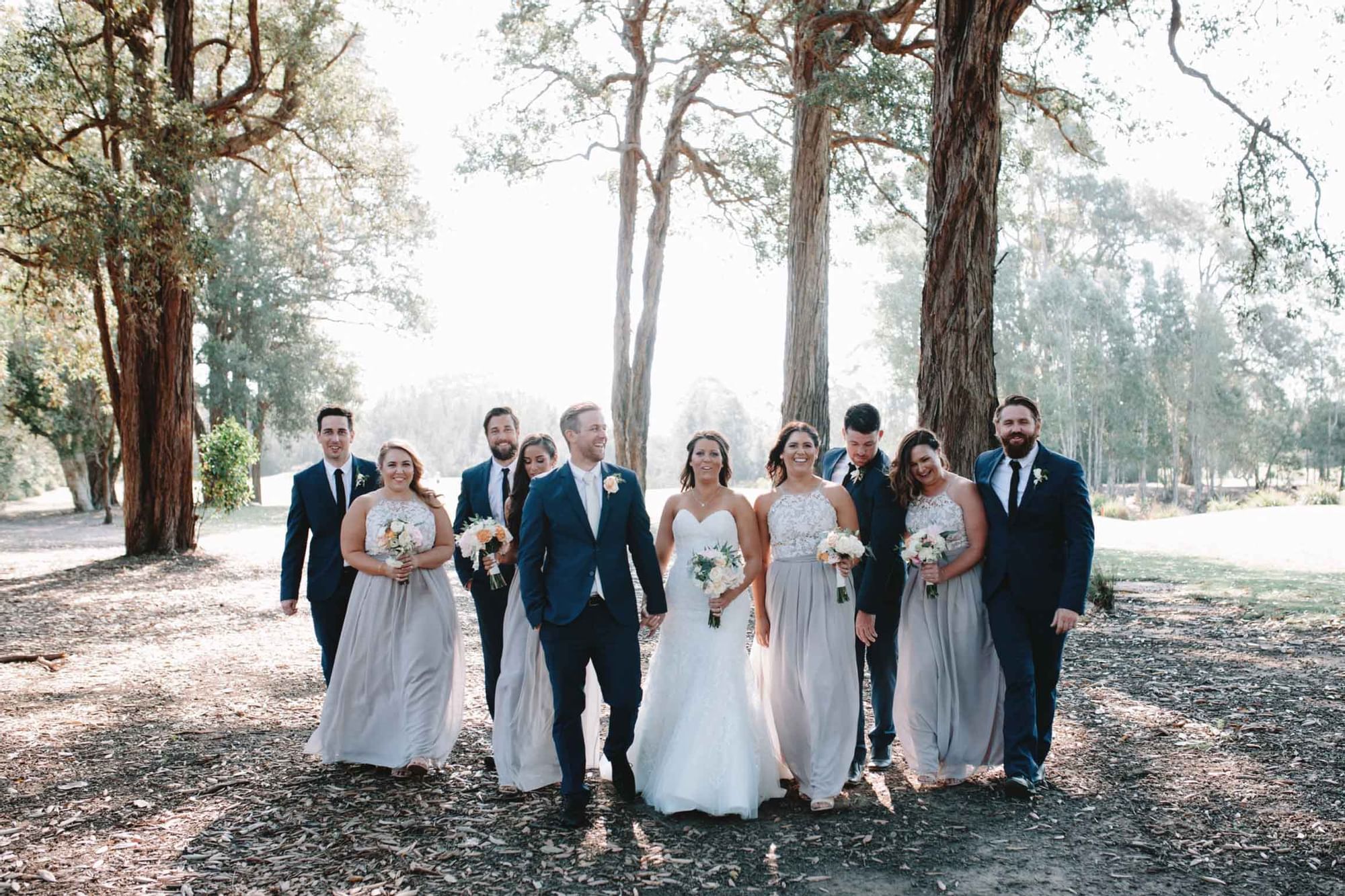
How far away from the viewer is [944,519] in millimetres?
5281

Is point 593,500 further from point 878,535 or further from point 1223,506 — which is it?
point 1223,506

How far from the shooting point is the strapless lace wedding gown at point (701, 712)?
15.6ft

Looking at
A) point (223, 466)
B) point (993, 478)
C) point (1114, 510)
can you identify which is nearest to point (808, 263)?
point (993, 478)

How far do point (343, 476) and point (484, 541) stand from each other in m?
1.30

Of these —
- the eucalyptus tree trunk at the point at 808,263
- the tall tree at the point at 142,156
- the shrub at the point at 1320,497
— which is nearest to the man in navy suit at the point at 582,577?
the eucalyptus tree trunk at the point at 808,263

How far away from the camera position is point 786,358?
480 inches

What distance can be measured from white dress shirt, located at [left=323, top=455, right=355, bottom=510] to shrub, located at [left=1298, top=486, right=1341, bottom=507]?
33666 mm

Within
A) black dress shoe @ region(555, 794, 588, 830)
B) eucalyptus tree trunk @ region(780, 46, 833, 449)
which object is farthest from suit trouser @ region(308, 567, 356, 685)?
eucalyptus tree trunk @ region(780, 46, 833, 449)

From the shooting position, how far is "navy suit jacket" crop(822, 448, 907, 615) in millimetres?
5297

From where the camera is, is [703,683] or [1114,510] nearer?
[703,683]

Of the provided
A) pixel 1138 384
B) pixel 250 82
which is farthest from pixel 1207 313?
pixel 250 82

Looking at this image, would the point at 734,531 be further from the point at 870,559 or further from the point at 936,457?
the point at 936,457

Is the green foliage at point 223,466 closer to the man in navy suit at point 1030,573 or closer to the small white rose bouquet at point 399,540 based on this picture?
the small white rose bouquet at point 399,540

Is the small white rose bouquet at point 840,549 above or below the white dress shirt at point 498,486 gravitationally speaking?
below
